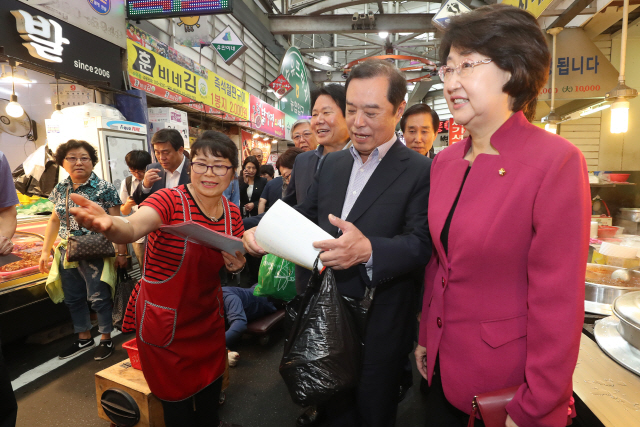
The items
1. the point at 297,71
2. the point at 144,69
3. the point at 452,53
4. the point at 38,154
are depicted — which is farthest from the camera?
the point at 297,71

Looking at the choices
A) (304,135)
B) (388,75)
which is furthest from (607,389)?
(304,135)

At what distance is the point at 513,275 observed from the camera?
42.4 inches

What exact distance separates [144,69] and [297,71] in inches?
187

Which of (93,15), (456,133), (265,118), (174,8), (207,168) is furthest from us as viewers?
(265,118)

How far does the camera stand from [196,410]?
2.06 m

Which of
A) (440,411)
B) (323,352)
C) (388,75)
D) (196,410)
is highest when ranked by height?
(388,75)

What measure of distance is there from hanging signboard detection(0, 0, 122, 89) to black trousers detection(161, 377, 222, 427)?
15.9 feet

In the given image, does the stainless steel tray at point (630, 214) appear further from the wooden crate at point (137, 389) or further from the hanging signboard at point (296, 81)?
the hanging signboard at point (296, 81)

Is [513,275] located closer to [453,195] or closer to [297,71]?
[453,195]

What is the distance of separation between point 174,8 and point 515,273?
656 cm

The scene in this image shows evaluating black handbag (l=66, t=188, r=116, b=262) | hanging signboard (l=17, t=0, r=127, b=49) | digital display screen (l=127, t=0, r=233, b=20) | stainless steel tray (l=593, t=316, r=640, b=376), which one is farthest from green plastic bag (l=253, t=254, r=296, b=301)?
hanging signboard (l=17, t=0, r=127, b=49)

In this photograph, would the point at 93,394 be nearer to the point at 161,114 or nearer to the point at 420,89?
the point at 161,114

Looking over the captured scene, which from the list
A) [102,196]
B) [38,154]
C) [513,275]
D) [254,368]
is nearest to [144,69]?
[38,154]

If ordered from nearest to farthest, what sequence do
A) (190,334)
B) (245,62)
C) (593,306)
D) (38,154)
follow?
(593,306)
(190,334)
(38,154)
(245,62)
